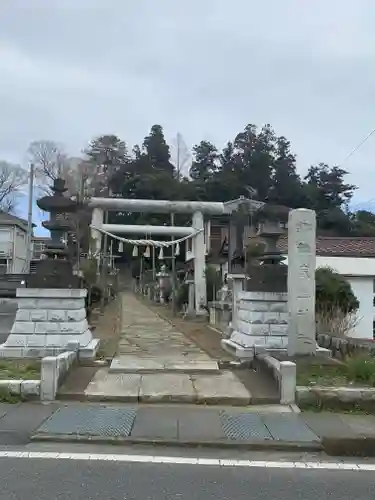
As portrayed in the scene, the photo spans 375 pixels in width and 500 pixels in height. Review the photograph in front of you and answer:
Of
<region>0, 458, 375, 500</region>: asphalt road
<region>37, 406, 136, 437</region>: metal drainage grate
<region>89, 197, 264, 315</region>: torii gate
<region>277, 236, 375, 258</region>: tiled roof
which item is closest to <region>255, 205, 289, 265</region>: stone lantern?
<region>37, 406, 136, 437</region>: metal drainage grate

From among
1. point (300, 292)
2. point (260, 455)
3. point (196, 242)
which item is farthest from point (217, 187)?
point (260, 455)

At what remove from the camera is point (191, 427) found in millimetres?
6609

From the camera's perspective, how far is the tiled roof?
2160cm

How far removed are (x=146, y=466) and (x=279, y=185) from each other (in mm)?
54240

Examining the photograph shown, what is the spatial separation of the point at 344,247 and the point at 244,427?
1728 cm

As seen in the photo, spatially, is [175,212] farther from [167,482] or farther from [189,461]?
[167,482]

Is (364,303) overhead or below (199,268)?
below

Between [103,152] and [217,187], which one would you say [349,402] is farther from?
Result: [103,152]

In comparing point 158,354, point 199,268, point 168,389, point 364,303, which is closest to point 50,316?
point 158,354

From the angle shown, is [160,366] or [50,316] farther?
[50,316]

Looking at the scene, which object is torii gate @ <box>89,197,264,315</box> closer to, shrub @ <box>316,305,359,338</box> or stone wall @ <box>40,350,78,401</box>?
shrub @ <box>316,305,359,338</box>

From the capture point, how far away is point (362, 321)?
19188mm

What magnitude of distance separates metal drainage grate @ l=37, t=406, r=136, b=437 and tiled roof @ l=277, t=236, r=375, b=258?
595 inches

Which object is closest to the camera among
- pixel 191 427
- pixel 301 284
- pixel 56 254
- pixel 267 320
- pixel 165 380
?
pixel 191 427
